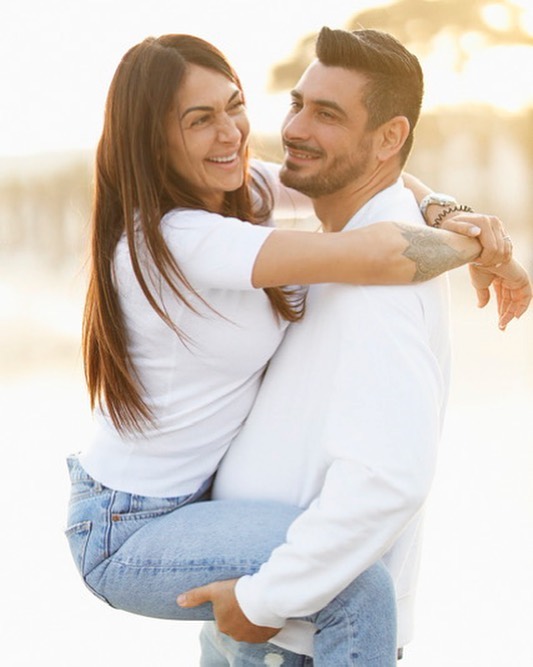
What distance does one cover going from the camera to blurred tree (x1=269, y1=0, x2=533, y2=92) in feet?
23.0

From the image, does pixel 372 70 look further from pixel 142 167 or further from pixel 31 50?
pixel 31 50

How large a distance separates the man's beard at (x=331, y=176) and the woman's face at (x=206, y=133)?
0.43 feet

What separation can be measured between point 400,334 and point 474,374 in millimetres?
5306

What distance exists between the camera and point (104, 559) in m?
1.51

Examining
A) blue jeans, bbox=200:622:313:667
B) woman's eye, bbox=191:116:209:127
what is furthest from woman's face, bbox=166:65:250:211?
blue jeans, bbox=200:622:313:667

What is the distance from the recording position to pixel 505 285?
176 cm

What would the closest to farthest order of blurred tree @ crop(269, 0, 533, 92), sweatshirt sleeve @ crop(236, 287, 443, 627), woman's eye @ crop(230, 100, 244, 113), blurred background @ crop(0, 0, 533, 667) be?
sweatshirt sleeve @ crop(236, 287, 443, 627) < woman's eye @ crop(230, 100, 244, 113) < blurred background @ crop(0, 0, 533, 667) < blurred tree @ crop(269, 0, 533, 92)

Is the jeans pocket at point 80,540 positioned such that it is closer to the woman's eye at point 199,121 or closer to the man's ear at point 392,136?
the woman's eye at point 199,121

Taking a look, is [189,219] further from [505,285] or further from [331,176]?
[505,285]

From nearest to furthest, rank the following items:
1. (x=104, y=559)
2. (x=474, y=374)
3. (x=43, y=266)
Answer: (x=104, y=559), (x=474, y=374), (x=43, y=266)

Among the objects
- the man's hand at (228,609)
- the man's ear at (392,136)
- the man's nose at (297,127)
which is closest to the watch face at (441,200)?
the man's ear at (392,136)

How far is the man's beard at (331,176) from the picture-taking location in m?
1.67

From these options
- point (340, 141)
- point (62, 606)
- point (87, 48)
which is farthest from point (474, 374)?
point (340, 141)

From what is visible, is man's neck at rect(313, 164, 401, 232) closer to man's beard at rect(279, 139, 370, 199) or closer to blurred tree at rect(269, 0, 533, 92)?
man's beard at rect(279, 139, 370, 199)
